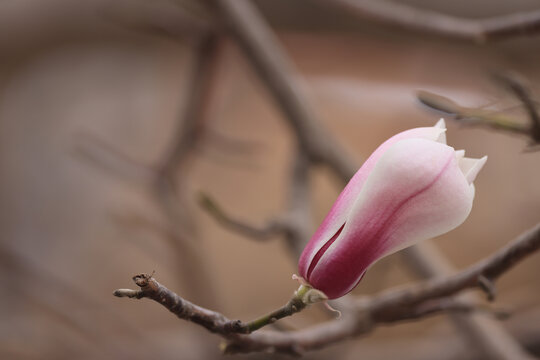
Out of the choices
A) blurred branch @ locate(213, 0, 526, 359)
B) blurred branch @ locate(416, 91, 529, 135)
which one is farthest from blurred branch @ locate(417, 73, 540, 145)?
blurred branch @ locate(213, 0, 526, 359)

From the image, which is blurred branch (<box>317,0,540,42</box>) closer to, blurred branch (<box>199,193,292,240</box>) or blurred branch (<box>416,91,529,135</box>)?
blurred branch (<box>416,91,529,135</box>)

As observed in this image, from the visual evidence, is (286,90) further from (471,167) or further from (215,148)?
(215,148)

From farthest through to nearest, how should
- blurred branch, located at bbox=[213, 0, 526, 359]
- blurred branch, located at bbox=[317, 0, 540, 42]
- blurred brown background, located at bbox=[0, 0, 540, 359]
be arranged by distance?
blurred brown background, located at bbox=[0, 0, 540, 359], blurred branch, located at bbox=[213, 0, 526, 359], blurred branch, located at bbox=[317, 0, 540, 42]

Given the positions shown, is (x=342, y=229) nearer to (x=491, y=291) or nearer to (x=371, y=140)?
(x=491, y=291)

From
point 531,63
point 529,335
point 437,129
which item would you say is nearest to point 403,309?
point 437,129

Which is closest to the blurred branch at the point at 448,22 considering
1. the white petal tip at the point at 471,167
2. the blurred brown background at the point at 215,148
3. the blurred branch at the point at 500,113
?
the blurred branch at the point at 500,113

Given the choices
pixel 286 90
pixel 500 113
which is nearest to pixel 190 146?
pixel 286 90
